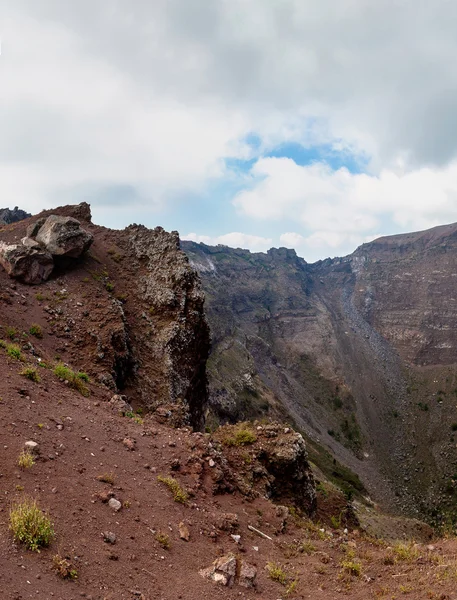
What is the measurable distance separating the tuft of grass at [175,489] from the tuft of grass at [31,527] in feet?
11.4

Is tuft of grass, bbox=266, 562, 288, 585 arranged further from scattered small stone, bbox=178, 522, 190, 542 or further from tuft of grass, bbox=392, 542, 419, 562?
tuft of grass, bbox=392, 542, 419, 562

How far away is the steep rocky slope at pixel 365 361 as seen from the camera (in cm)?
9144

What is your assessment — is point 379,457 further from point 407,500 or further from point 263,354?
point 263,354

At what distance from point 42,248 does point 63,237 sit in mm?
1367

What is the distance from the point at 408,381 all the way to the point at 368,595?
453ft

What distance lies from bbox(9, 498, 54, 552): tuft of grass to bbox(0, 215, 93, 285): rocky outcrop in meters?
17.8

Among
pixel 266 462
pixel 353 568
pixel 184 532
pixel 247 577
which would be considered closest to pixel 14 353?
pixel 184 532

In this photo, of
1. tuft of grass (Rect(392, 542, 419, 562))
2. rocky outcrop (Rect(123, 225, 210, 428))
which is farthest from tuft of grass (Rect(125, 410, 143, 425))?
tuft of grass (Rect(392, 542, 419, 562))

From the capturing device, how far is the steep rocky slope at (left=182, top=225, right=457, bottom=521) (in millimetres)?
91438

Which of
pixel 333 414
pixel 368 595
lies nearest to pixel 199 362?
pixel 368 595

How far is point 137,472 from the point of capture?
9852 mm

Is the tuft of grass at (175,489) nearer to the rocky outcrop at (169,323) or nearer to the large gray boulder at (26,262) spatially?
the rocky outcrop at (169,323)

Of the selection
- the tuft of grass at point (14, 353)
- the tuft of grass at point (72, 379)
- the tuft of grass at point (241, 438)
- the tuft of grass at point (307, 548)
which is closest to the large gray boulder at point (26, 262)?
the tuft of grass at point (14, 353)

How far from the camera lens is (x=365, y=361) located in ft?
471
